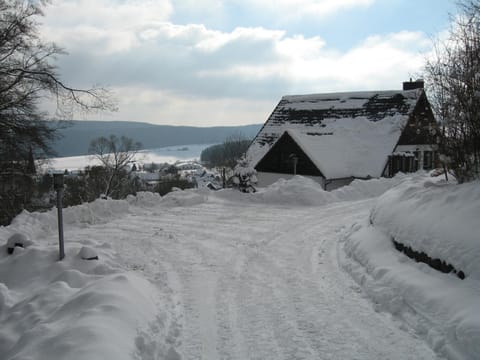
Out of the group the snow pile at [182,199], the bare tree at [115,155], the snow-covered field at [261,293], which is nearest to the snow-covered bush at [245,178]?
the snow pile at [182,199]

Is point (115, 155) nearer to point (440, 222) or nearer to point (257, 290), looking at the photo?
point (257, 290)

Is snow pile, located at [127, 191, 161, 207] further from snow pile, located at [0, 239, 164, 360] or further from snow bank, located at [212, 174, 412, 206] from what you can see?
snow pile, located at [0, 239, 164, 360]

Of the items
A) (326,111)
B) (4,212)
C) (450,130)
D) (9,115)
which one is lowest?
(4,212)

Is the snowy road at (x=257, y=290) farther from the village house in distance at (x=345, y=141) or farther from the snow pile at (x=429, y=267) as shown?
the village house in distance at (x=345, y=141)

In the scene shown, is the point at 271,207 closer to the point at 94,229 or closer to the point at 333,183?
the point at 94,229

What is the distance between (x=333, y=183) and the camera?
24125 mm

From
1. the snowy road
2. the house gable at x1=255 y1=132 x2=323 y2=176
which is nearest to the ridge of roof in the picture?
the house gable at x1=255 y1=132 x2=323 y2=176

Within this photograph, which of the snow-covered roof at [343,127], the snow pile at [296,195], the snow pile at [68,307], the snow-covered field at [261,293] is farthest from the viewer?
the snow-covered roof at [343,127]

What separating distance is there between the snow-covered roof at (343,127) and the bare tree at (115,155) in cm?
1828

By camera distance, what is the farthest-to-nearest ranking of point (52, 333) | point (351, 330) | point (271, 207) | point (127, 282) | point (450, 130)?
point (271, 207) < point (450, 130) < point (127, 282) < point (351, 330) < point (52, 333)

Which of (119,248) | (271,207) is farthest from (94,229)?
(271,207)

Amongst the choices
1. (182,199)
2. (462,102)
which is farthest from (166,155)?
(462,102)

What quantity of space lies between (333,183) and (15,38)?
58.3ft

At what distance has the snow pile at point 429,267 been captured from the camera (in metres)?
4.52
